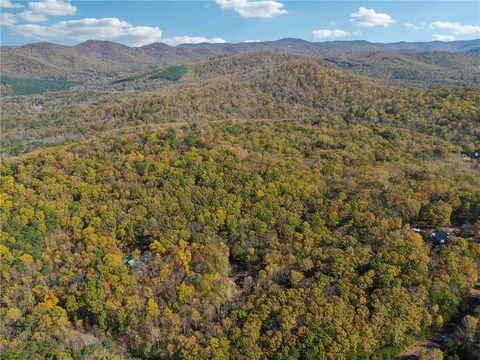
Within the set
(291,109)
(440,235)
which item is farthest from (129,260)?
(291,109)

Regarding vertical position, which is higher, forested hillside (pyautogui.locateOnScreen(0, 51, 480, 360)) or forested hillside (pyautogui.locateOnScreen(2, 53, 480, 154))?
forested hillside (pyautogui.locateOnScreen(2, 53, 480, 154))

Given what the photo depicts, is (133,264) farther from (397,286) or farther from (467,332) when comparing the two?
(467,332)

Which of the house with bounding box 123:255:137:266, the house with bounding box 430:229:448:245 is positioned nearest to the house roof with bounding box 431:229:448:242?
the house with bounding box 430:229:448:245

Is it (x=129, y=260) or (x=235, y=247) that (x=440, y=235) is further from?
(x=129, y=260)

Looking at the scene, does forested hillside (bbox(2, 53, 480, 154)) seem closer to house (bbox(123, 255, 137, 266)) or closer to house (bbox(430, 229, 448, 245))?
house (bbox(430, 229, 448, 245))

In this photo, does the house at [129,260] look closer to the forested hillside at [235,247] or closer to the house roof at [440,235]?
the forested hillside at [235,247]
